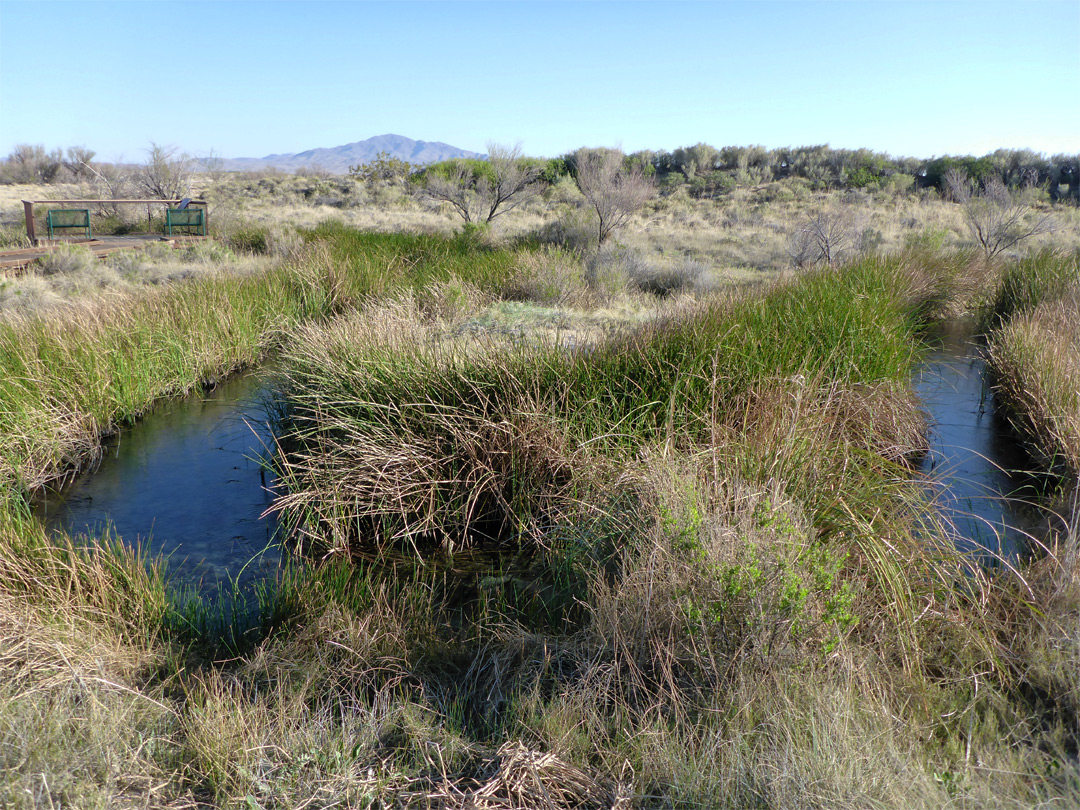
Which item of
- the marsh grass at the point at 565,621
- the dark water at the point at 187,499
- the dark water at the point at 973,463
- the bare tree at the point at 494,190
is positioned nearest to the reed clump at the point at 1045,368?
the dark water at the point at 973,463

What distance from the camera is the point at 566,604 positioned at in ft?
11.9

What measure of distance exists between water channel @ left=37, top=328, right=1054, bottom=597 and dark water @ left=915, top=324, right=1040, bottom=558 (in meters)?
0.01

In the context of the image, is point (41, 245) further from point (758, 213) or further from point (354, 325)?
point (758, 213)

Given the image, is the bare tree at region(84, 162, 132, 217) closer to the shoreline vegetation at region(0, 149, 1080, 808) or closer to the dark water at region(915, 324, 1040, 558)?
the shoreline vegetation at region(0, 149, 1080, 808)

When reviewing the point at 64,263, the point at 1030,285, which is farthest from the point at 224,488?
the point at 1030,285

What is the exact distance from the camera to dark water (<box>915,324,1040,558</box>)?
15.2ft

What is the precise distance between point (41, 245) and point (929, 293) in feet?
61.8

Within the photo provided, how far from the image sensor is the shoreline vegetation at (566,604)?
236 centimetres

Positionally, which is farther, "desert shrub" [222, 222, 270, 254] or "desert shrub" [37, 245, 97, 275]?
"desert shrub" [222, 222, 270, 254]

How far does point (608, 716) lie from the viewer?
2.71m

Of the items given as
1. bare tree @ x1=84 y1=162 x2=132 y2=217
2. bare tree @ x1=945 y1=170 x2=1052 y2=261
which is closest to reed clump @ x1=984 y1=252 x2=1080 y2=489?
bare tree @ x1=945 y1=170 x2=1052 y2=261

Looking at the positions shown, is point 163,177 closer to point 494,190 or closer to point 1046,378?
point 494,190

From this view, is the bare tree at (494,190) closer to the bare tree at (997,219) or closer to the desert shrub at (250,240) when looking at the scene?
the desert shrub at (250,240)

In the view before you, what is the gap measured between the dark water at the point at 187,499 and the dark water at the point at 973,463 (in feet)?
14.5
